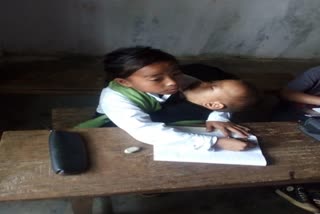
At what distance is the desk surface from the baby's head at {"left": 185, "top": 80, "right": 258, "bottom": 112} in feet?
0.56

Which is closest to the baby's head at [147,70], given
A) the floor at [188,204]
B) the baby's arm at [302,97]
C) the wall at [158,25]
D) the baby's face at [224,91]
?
the baby's face at [224,91]

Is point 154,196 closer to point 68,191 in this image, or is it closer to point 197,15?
point 68,191

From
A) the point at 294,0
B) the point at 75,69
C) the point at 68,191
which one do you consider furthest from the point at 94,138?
the point at 294,0

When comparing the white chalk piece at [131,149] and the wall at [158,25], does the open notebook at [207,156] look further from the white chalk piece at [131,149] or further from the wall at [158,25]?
the wall at [158,25]

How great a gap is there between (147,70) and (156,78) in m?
0.04

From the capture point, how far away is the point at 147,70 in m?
1.33

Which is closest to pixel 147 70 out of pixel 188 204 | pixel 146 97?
pixel 146 97

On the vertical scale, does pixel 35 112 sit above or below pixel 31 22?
below

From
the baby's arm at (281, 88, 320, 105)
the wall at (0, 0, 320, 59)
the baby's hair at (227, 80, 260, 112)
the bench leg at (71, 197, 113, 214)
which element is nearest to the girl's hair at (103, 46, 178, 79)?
the baby's hair at (227, 80, 260, 112)

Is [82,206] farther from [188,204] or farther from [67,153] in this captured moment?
[188,204]

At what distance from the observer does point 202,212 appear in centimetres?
182

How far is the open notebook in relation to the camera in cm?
123

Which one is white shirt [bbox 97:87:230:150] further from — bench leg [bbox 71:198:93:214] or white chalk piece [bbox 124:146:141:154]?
bench leg [bbox 71:198:93:214]

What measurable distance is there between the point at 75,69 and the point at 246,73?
1102 mm
